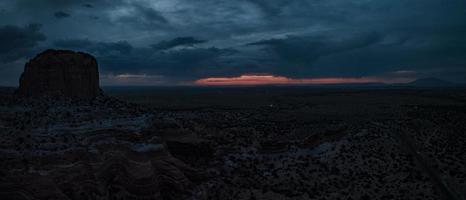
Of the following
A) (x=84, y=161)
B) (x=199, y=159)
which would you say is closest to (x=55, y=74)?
→ (x=199, y=159)

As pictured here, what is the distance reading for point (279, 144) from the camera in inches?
1688

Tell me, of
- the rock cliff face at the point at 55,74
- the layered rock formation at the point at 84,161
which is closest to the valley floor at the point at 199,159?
the layered rock formation at the point at 84,161

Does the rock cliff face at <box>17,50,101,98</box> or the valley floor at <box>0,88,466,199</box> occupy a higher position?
the rock cliff face at <box>17,50,101,98</box>

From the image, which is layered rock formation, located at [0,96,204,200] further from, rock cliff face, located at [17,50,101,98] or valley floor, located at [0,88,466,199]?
rock cliff face, located at [17,50,101,98]

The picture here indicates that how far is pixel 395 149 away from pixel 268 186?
14593mm

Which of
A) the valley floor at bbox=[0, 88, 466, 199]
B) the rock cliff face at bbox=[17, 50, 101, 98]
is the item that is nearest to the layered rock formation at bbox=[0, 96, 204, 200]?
the valley floor at bbox=[0, 88, 466, 199]

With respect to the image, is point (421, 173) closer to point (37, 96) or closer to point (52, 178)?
point (52, 178)

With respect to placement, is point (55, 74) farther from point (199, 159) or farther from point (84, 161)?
point (84, 161)

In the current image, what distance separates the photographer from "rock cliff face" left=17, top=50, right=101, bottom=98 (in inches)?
1683

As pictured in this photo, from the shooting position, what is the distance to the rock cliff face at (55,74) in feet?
140

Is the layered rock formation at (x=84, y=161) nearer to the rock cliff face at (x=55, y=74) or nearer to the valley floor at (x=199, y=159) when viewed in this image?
the valley floor at (x=199, y=159)

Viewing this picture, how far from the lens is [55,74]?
43.1 m

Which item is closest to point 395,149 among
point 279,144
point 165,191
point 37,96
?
point 279,144

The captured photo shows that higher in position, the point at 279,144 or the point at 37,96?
the point at 37,96
